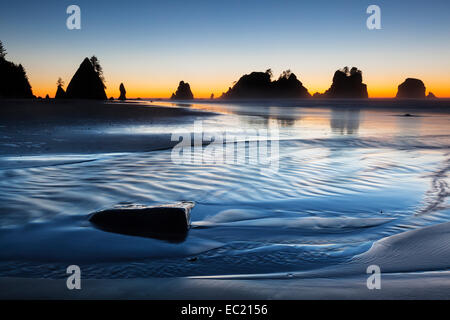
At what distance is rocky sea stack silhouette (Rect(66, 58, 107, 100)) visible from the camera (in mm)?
80250

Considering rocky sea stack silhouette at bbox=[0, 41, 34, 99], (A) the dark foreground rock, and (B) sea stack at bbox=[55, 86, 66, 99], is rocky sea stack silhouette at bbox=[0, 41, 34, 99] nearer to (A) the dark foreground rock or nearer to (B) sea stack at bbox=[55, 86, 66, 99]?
(B) sea stack at bbox=[55, 86, 66, 99]

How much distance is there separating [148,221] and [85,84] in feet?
279

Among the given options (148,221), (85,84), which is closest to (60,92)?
(85,84)

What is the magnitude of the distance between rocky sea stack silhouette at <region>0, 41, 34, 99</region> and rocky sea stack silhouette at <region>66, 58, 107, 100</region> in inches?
358

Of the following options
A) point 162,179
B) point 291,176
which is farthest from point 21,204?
point 291,176

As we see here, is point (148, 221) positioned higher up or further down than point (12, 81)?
further down

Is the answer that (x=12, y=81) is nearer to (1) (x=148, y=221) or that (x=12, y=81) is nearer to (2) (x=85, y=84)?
(2) (x=85, y=84)

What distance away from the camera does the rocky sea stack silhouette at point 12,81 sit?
6406 cm

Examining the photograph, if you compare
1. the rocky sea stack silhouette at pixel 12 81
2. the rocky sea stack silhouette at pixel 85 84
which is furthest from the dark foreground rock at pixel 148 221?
the rocky sea stack silhouette at pixel 85 84

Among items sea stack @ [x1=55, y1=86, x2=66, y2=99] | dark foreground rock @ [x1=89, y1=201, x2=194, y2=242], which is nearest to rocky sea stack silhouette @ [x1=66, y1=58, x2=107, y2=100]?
sea stack @ [x1=55, y1=86, x2=66, y2=99]

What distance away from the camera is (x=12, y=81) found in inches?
2638

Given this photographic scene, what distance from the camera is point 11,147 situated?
9258mm
